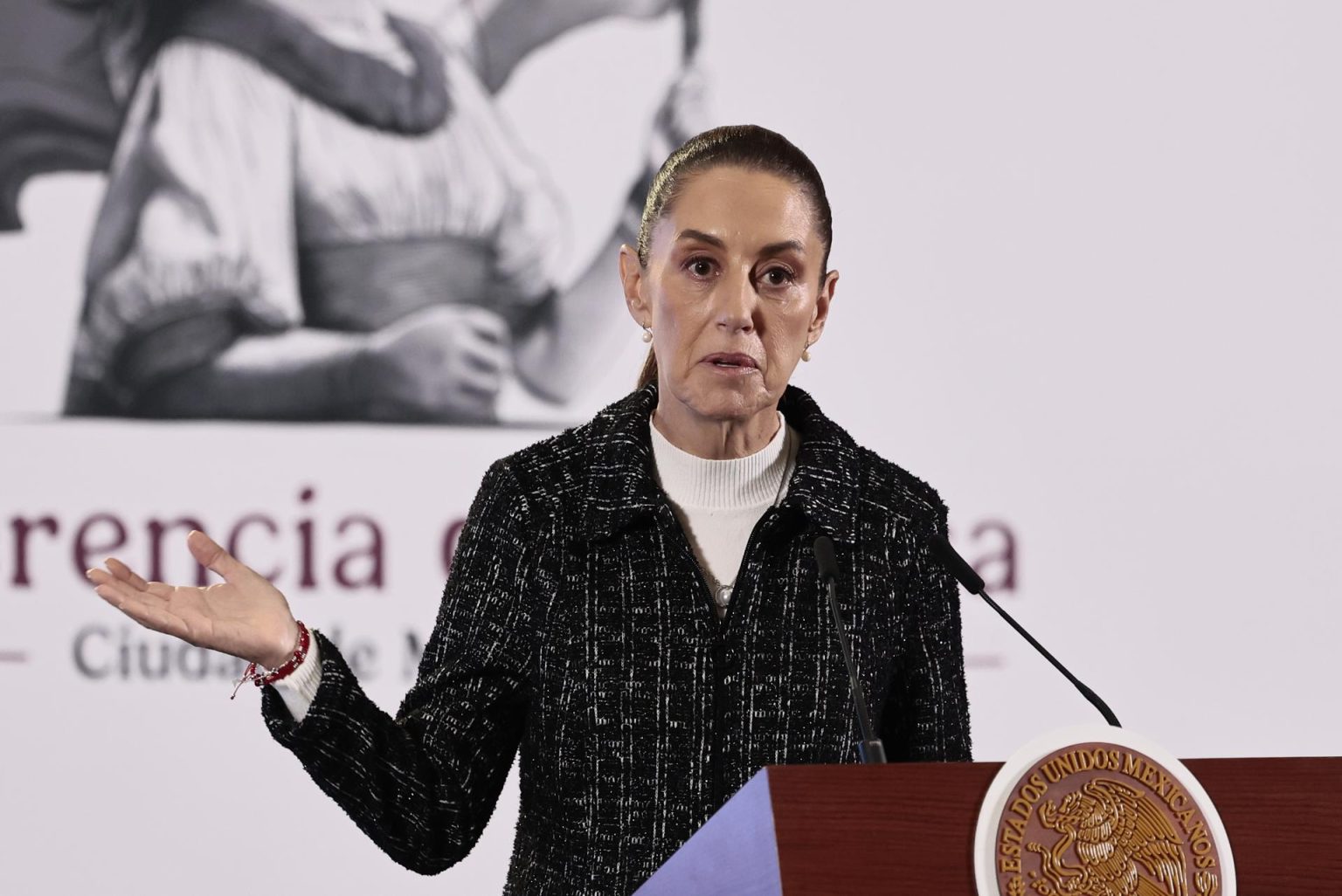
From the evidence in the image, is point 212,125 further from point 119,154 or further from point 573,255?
point 573,255

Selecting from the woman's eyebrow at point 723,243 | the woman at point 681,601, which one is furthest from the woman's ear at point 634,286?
the woman's eyebrow at point 723,243

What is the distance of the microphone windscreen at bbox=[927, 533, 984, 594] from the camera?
1489 mm

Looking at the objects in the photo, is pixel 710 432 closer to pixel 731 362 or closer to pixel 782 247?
pixel 731 362

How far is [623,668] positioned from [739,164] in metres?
0.57

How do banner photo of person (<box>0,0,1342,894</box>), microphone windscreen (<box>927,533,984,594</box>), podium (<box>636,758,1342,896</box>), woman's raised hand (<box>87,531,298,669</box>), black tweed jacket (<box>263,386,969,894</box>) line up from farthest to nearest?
banner photo of person (<box>0,0,1342,894</box>), black tweed jacket (<box>263,386,969,894</box>), microphone windscreen (<box>927,533,984,594</box>), woman's raised hand (<box>87,531,298,669</box>), podium (<box>636,758,1342,896</box>)

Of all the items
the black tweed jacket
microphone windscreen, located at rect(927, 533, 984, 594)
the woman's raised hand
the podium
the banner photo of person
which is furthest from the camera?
the banner photo of person

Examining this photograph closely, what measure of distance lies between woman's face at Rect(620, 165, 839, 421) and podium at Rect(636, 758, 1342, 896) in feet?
2.34

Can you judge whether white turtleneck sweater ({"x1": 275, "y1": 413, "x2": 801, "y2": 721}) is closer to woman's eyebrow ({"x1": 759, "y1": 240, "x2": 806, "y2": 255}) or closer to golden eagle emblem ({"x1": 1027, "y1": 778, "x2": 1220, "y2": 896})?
→ woman's eyebrow ({"x1": 759, "y1": 240, "x2": 806, "y2": 255})

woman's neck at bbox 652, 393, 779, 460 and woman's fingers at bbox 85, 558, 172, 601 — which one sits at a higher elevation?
woman's neck at bbox 652, 393, 779, 460

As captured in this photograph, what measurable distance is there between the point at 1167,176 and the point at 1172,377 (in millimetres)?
385

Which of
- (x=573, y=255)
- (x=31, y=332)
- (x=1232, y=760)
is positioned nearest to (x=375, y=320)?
(x=573, y=255)

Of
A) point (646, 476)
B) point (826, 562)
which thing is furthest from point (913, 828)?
point (646, 476)

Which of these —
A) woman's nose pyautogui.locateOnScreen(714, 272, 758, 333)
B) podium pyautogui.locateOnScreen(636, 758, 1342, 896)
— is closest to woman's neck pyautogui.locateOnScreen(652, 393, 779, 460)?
woman's nose pyautogui.locateOnScreen(714, 272, 758, 333)

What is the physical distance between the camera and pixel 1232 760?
108 cm
